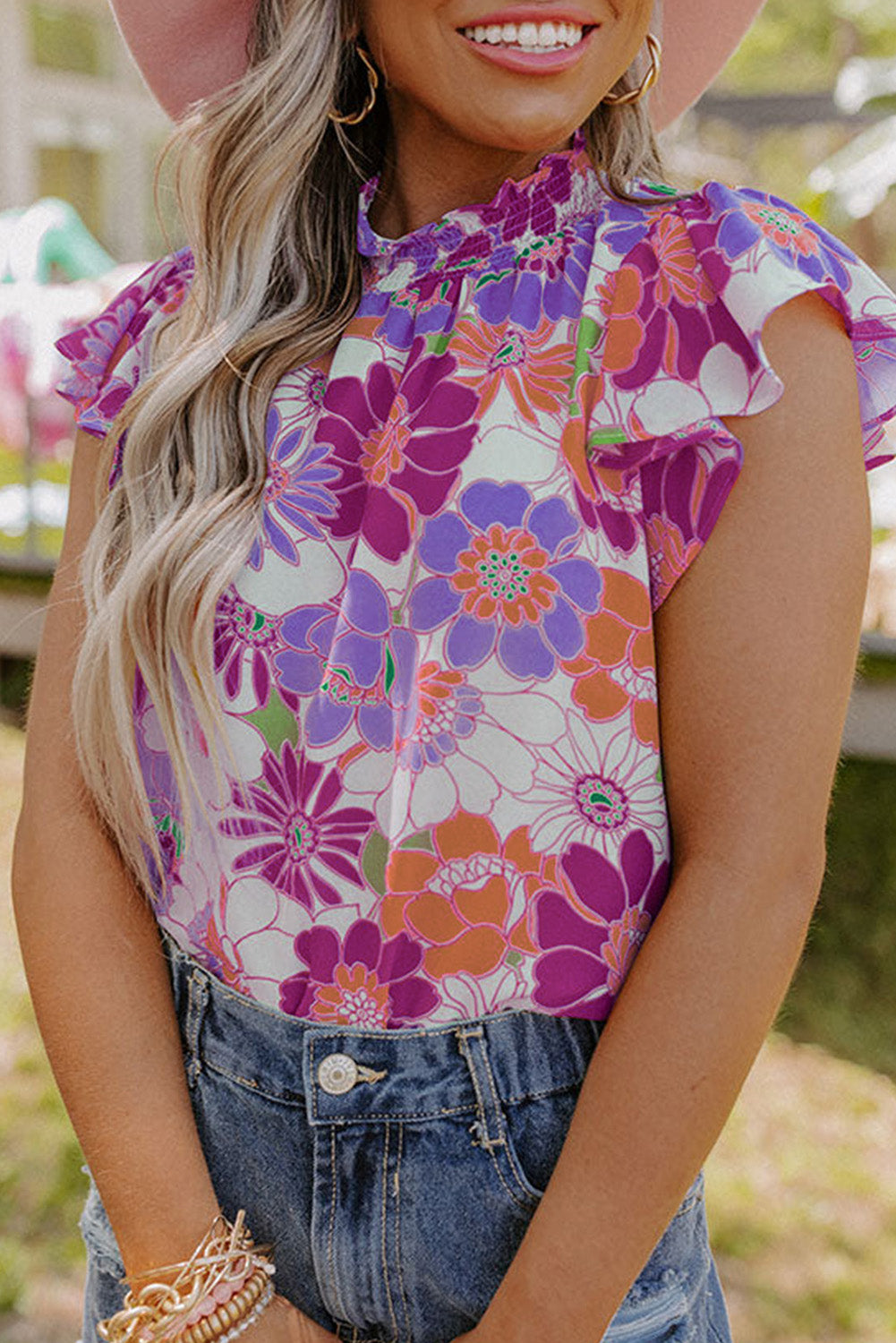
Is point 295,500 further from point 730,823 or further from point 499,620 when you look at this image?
point 730,823

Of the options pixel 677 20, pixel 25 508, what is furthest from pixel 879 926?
pixel 25 508

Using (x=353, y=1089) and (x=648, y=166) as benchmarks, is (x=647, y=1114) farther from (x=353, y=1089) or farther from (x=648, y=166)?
(x=648, y=166)

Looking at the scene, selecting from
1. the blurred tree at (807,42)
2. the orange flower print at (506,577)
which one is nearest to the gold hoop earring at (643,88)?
the orange flower print at (506,577)

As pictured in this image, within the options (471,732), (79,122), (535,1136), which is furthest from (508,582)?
(79,122)

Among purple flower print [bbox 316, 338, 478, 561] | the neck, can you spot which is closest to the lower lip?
the neck

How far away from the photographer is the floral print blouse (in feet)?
3.55

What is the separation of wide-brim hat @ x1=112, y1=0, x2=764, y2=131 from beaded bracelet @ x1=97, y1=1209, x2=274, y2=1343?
1.13 meters

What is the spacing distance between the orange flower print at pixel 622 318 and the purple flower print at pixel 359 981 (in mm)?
→ 479

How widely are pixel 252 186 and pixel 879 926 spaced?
3.39 m

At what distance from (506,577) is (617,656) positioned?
105 mm

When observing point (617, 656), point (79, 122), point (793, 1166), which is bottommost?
point (793, 1166)

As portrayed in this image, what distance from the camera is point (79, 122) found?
11703 millimetres

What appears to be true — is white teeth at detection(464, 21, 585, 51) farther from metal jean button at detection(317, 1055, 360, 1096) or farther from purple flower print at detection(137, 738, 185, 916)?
metal jean button at detection(317, 1055, 360, 1096)

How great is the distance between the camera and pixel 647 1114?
1054 mm
